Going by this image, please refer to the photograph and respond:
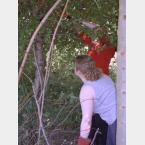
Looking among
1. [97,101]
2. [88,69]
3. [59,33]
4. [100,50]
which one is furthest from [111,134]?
[59,33]

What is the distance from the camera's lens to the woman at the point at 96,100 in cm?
413

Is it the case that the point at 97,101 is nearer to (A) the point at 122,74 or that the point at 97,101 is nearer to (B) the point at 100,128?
(B) the point at 100,128

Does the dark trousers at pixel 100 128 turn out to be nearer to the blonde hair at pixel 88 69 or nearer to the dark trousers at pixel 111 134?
the dark trousers at pixel 111 134

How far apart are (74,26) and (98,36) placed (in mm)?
293

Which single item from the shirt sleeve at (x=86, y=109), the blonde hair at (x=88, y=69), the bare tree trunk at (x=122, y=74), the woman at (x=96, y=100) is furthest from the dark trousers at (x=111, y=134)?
the bare tree trunk at (x=122, y=74)

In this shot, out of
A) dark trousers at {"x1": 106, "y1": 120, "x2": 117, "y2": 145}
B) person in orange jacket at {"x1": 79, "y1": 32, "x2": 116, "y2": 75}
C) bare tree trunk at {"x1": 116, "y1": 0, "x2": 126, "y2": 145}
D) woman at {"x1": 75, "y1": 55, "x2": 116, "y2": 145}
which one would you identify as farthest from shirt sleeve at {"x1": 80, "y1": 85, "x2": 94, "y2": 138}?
bare tree trunk at {"x1": 116, "y1": 0, "x2": 126, "y2": 145}

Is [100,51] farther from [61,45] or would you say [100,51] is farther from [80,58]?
[80,58]

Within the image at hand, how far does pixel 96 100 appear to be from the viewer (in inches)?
169

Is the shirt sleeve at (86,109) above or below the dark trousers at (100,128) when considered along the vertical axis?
above

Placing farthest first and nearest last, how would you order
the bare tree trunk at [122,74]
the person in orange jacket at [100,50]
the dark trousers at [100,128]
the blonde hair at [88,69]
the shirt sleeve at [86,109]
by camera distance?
the person in orange jacket at [100,50]
the dark trousers at [100,128]
the blonde hair at [88,69]
the shirt sleeve at [86,109]
the bare tree trunk at [122,74]

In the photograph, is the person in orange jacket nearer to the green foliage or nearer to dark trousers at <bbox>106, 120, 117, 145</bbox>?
the green foliage

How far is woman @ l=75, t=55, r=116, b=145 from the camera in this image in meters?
4.13

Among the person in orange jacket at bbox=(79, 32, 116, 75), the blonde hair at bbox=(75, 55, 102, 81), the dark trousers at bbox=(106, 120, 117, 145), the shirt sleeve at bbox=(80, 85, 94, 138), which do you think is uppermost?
the person in orange jacket at bbox=(79, 32, 116, 75)
